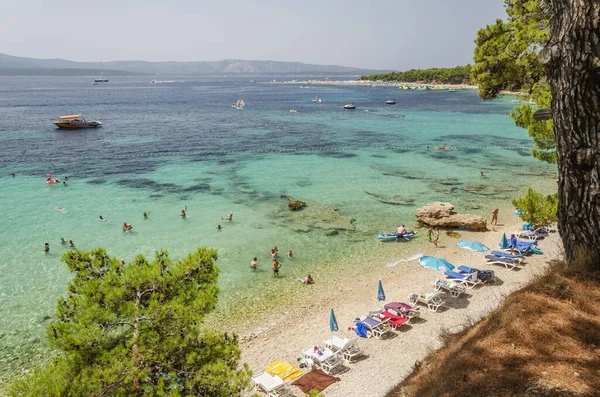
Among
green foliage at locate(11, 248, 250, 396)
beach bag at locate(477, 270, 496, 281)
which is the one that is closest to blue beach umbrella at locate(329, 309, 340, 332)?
beach bag at locate(477, 270, 496, 281)

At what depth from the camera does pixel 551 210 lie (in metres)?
14.8

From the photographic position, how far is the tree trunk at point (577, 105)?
5246 millimetres

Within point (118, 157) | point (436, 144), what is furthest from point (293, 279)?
point (436, 144)

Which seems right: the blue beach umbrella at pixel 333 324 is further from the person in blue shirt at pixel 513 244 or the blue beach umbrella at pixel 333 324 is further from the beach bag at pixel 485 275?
the person in blue shirt at pixel 513 244

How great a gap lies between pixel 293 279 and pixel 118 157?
37.6 meters

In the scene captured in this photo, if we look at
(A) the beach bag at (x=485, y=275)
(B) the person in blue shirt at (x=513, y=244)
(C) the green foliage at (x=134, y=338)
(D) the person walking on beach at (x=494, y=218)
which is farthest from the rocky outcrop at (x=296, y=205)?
(C) the green foliage at (x=134, y=338)

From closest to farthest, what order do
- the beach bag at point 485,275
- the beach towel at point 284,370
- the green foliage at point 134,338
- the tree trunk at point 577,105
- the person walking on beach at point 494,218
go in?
1. the tree trunk at point 577,105
2. the green foliage at point 134,338
3. the beach towel at point 284,370
4. the beach bag at point 485,275
5. the person walking on beach at point 494,218

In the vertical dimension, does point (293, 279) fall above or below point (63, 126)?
below

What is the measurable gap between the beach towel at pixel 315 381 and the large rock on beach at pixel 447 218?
15983 millimetres

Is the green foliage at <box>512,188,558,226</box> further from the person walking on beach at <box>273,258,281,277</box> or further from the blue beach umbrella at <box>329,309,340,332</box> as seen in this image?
the person walking on beach at <box>273,258,281,277</box>

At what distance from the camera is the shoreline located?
1360 centimetres

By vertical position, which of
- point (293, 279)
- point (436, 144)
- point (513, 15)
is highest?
point (513, 15)

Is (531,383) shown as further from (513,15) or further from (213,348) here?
(513,15)

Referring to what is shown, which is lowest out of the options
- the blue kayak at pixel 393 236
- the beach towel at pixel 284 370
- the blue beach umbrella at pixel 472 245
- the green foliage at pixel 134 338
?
the beach towel at pixel 284 370
